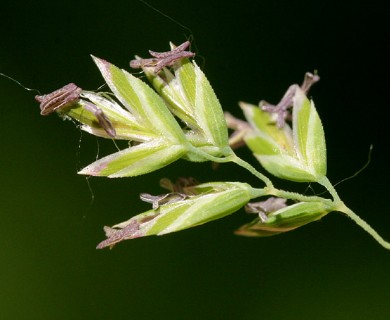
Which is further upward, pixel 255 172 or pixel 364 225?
pixel 255 172

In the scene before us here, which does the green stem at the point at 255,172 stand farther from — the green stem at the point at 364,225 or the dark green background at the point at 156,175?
the dark green background at the point at 156,175

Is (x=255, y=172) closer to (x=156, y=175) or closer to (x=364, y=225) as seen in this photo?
(x=364, y=225)

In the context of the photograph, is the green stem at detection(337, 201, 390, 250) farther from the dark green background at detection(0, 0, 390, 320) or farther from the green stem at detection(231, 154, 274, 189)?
the dark green background at detection(0, 0, 390, 320)

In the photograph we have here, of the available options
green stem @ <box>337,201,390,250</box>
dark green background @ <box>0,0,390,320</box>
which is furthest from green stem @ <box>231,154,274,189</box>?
dark green background @ <box>0,0,390,320</box>

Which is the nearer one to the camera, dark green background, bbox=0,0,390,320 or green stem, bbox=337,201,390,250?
green stem, bbox=337,201,390,250

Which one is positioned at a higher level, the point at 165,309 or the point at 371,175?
the point at 371,175

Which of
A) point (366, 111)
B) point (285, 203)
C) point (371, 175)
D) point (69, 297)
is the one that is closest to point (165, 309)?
point (69, 297)

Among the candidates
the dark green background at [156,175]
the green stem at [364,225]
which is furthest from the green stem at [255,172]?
the dark green background at [156,175]

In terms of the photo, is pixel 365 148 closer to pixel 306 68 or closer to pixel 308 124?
pixel 306 68

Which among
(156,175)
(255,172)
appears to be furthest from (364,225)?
(156,175)

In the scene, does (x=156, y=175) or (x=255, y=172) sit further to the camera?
(x=156, y=175)

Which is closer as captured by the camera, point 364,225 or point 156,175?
point 364,225
